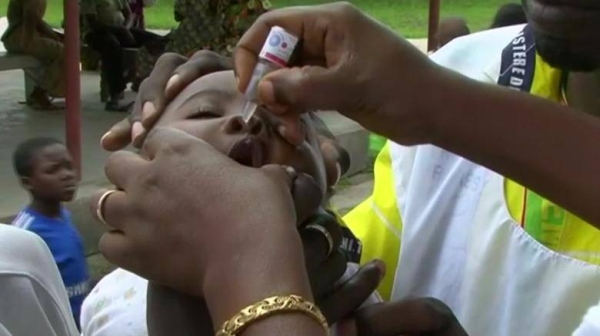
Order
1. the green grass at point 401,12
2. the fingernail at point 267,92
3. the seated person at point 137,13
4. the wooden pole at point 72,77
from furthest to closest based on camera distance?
1. the green grass at point 401,12
2. the seated person at point 137,13
3. the wooden pole at point 72,77
4. the fingernail at point 267,92

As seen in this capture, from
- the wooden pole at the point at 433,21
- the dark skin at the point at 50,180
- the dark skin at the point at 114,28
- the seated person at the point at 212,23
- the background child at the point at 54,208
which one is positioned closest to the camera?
the background child at the point at 54,208

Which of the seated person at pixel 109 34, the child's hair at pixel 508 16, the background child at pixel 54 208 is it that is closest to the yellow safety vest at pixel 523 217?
the background child at pixel 54 208

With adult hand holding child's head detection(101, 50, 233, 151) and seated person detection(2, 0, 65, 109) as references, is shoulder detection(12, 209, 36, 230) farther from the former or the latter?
seated person detection(2, 0, 65, 109)

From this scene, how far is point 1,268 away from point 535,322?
75 cm

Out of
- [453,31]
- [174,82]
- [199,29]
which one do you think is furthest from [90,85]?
[174,82]

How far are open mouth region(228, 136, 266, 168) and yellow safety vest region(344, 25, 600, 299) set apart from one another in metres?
0.36

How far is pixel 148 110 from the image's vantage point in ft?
4.97

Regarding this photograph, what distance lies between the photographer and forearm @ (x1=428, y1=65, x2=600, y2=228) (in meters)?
1.21

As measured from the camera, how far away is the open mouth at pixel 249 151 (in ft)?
4.54

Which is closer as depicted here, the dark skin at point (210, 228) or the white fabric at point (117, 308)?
the dark skin at point (210, 228)

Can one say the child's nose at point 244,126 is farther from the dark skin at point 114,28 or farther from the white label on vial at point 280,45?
the dark skin at point 114,28

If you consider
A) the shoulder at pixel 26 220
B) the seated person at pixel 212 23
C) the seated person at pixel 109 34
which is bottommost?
the seated person at pixel 109 34

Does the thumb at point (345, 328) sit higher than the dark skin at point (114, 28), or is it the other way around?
the thumb at point (345, 328)

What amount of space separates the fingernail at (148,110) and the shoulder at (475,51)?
50cm
